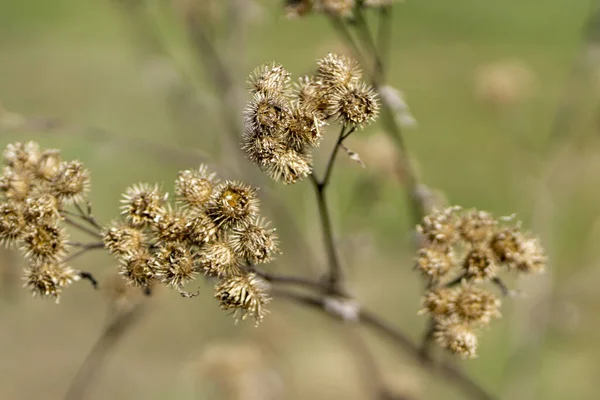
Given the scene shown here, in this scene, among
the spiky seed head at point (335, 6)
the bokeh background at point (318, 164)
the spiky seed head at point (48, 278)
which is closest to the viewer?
the spiky seed head at point (48, 278)

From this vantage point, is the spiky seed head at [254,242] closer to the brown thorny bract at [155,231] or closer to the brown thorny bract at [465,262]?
the brown thorny bract at [155,231]

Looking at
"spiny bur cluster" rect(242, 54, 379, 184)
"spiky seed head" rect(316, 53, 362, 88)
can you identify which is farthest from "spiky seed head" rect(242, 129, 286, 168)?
"spiky seed head" rect(316, 53, 362, 88)

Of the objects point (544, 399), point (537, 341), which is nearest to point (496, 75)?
point (537, 341)

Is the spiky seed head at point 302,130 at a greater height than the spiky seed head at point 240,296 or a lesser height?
greater

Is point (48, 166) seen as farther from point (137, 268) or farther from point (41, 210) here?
point (137, 268)

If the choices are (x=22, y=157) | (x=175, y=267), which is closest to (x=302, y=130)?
(x=175, y=267)

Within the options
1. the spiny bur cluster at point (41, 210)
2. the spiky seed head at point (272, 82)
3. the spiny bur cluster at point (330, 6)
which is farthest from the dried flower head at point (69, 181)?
the spiny bur cluster at point (330, 6)

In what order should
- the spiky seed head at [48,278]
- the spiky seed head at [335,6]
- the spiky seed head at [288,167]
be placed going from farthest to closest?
the spiky seed head at [335,6], the spiky seed head at [48,278], the spiky seed head at [288,167]

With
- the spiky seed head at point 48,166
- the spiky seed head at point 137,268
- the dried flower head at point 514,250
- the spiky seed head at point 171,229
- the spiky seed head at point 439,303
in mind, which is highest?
the dried flower head at point 514,250
